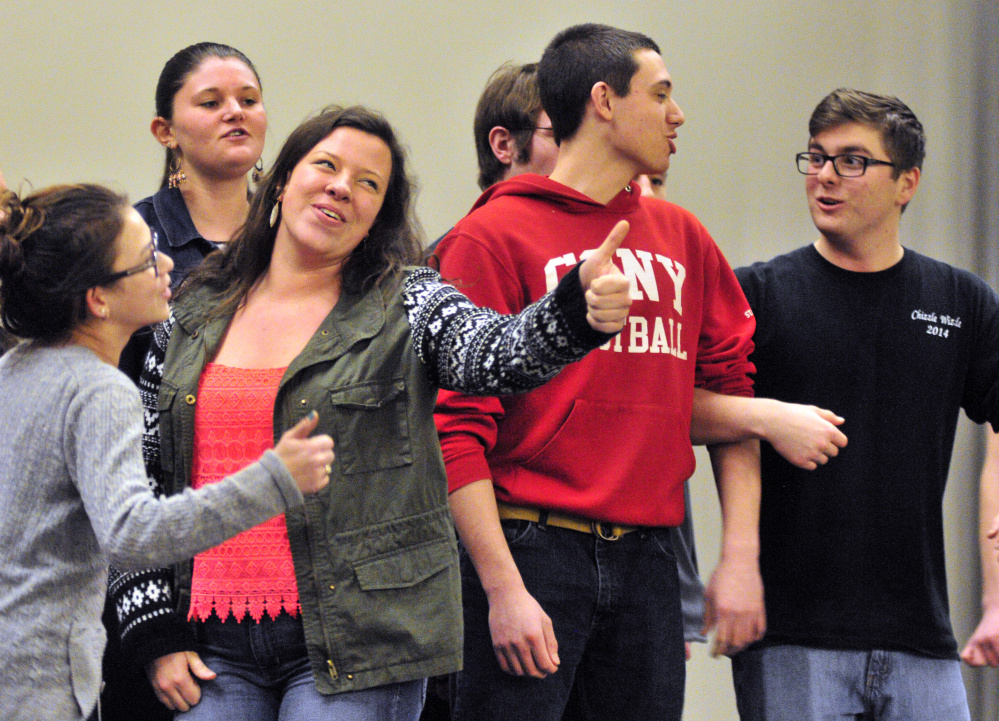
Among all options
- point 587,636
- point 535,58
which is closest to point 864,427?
point 587,636

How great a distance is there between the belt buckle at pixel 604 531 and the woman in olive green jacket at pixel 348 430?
27 cm

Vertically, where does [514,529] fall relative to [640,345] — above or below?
below

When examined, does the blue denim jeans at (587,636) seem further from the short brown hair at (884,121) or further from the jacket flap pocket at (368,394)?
the short brown hair at (884,121)

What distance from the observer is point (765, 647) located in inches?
77.2

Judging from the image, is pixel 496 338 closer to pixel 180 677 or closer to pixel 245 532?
pixel 245 532

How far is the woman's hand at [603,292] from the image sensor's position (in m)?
1.29

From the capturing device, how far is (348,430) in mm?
1507

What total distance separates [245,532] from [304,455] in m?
0.33

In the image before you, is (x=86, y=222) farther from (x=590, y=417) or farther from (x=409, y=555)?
(x=590, y=417)

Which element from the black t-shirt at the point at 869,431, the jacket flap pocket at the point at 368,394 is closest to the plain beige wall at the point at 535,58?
the black t-shirt at the point at 869,431

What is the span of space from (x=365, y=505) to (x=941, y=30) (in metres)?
2.98

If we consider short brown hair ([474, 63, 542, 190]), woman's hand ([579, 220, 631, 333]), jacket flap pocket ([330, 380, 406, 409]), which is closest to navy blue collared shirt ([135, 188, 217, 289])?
jacket flap pocket ([330, 380, 406, 409])

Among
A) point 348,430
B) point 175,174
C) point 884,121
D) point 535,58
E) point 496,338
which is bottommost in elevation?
point 348,430

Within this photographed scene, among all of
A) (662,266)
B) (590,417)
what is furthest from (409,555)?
(662,266)
